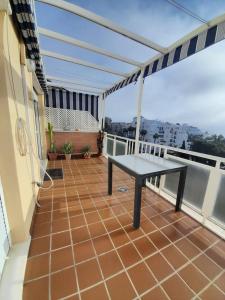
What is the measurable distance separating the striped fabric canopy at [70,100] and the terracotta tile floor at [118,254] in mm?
4170

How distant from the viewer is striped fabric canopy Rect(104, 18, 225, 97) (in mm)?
1603

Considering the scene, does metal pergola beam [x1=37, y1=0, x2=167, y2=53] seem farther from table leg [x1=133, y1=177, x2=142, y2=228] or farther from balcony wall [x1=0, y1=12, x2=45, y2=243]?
table leg [x1=133, y1=177, x2=142, y2=228]

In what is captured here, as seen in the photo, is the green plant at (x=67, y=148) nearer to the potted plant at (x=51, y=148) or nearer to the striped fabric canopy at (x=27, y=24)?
the potted plant at (x=51, y=148)

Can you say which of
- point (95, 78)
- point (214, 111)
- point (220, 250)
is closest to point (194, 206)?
point (220, 250)

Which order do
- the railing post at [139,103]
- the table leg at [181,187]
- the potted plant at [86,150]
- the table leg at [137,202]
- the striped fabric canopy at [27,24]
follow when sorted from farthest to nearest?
the potted plant at [86,150] → the railing post at [139,103] → the table leg at [181,187] → the table leg at [137,202] → the striped fabric canopy at [27,24]

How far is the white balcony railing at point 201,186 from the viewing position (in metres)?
1.79

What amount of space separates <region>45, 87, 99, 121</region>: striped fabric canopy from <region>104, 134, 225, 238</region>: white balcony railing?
157 inches

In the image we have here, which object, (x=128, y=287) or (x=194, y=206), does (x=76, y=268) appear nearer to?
(x=128, y=287)

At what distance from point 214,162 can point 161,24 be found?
197 centimetres

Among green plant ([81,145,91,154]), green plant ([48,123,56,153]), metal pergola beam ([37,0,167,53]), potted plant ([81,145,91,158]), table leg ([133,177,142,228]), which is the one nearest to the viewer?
metal pergola beam ([37,0,167,53])

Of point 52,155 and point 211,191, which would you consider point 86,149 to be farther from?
point 211,191

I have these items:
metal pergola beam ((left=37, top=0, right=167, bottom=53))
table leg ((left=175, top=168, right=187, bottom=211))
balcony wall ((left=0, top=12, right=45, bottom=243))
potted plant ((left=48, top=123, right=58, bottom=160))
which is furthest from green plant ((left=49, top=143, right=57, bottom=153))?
table leg ((left=175, top=168, right=187, bottom=211))

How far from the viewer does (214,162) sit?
71.9 inches

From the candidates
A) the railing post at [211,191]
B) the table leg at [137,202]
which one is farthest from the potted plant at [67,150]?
the railing post at [211,191]
